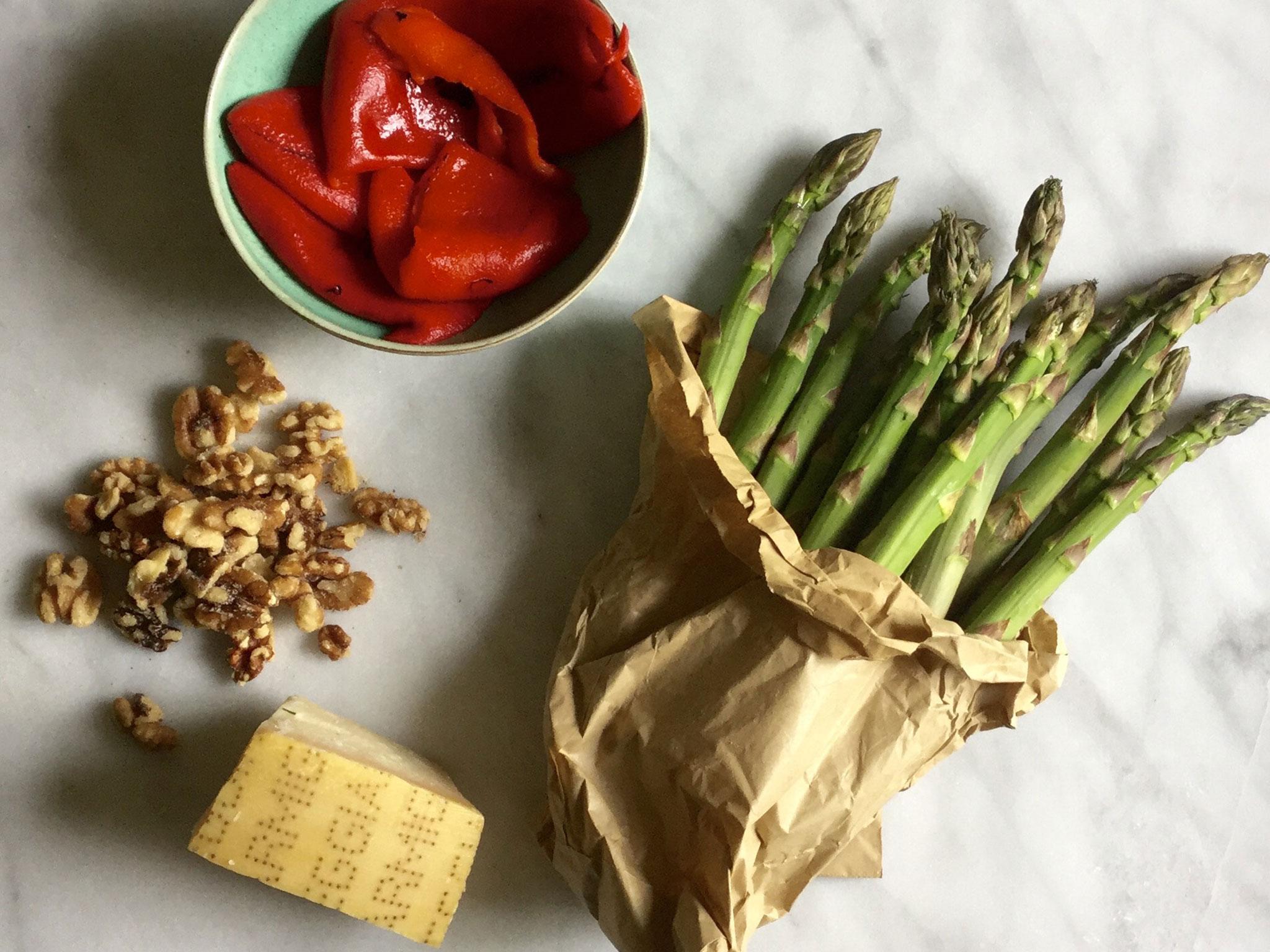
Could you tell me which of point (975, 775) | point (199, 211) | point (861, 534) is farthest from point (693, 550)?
point (199, 211)

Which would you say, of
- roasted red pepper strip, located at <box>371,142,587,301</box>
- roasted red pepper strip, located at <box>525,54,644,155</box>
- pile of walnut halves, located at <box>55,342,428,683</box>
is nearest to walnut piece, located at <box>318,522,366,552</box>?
pile of walnut halves, located at <box>55,342,428,683</box>

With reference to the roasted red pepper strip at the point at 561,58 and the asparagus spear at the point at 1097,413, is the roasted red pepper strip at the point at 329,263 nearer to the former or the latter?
the roasted red pepper strip at the point at 561,58

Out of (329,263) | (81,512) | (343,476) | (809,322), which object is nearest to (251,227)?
(329,263)

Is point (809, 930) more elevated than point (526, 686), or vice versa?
point (526, 686)

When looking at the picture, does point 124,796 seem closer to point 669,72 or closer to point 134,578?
point 134,578

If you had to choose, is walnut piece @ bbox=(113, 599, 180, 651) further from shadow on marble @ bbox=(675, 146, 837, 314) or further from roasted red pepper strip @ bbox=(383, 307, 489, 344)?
shadow on marble @ bbox=(675, 146, 837, 314)

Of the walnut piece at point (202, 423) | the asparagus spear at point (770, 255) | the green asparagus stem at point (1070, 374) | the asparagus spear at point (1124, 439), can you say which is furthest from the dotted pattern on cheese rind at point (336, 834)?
the asparagus spear at point (1124, 439)
